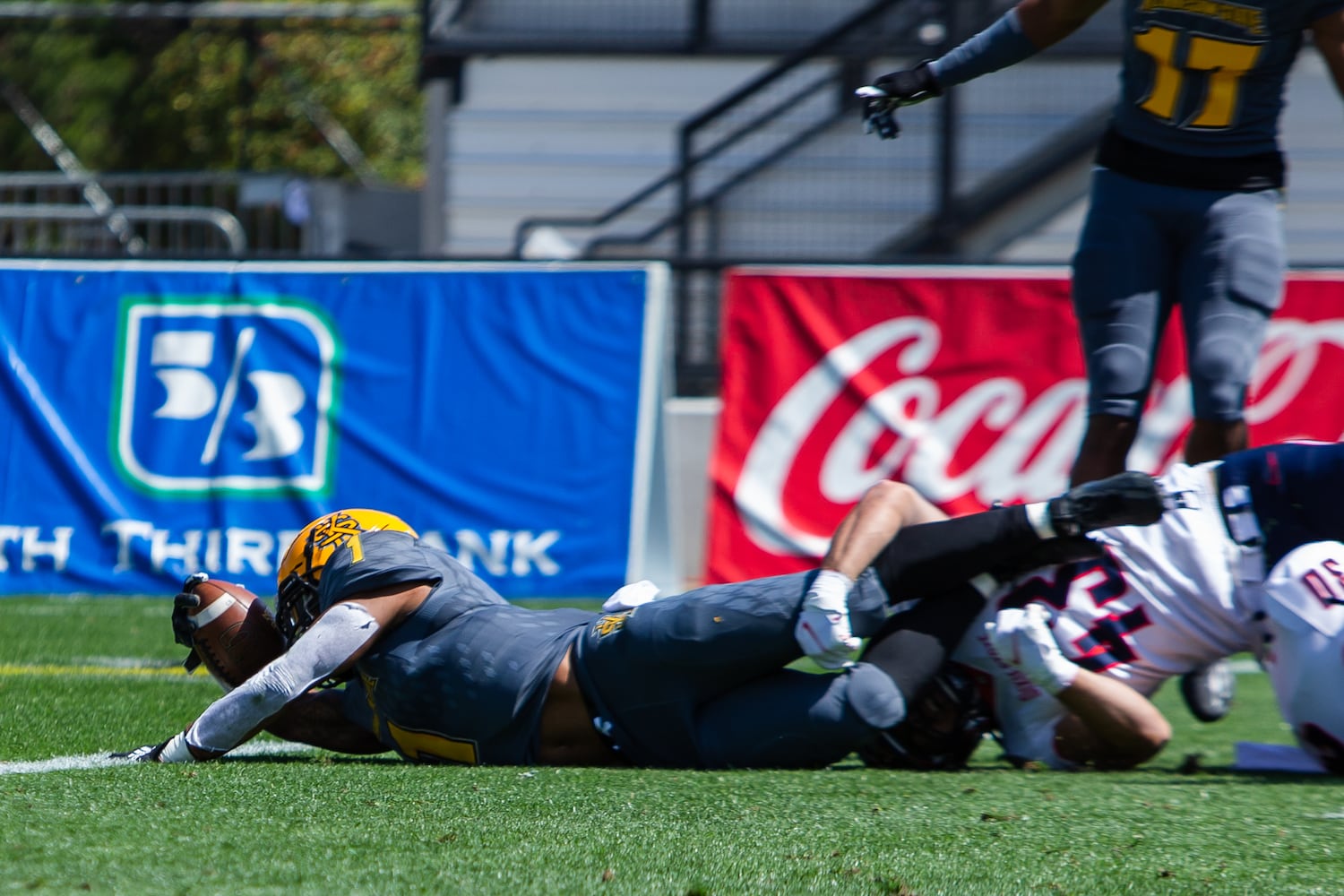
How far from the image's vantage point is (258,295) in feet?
22.1

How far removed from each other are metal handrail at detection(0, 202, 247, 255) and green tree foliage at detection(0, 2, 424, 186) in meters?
4.35

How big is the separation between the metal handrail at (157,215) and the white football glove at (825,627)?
8.88m

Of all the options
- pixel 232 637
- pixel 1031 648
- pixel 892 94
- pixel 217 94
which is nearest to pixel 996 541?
pixel 1031 648

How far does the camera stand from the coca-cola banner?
658 cm

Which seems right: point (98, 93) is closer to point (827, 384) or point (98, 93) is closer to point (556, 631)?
point (827, 384)

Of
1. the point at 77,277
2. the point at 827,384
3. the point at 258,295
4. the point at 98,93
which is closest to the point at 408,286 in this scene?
the point at 258,295

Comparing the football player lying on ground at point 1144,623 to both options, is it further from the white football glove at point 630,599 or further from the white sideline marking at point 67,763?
the white sideline marking at point 67,763

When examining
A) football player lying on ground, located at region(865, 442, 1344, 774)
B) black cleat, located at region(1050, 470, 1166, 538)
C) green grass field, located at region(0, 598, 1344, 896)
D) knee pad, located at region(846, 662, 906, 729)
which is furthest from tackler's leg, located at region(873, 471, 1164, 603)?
green grass field, located at region(0, 598, 1344, 896)

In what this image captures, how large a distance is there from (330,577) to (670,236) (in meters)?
6.96

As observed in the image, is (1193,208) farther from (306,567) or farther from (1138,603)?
(306,567)

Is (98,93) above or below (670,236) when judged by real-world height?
above

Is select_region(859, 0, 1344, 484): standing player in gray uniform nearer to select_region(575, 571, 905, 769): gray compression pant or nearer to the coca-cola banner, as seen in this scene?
select_region(575, 571, 905, 769): gray compression pant

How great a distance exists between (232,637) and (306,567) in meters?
0.26

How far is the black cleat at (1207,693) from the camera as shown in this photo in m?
3.98
